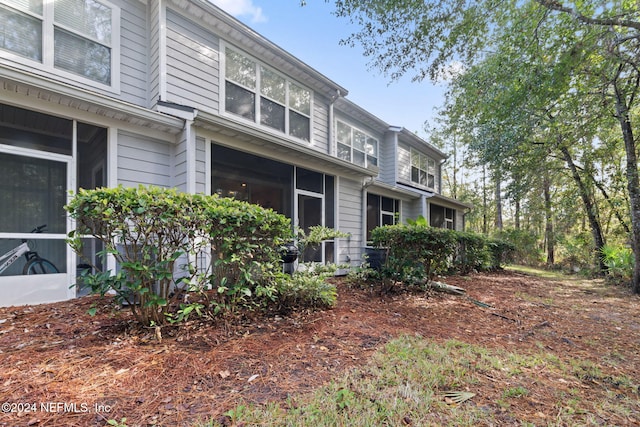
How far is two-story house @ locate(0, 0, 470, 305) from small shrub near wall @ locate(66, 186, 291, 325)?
6.71 ft

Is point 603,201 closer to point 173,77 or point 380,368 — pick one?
point 380,368

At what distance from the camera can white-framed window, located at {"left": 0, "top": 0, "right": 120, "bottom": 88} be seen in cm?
438

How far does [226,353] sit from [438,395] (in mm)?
1787

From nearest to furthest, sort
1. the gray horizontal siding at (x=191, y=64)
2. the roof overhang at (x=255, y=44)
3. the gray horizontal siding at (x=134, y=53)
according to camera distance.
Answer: the gray horizontal siding at (x=134, y=53)
the gray horizontal siding at (x=191, y=64)
the roof overhang at (x=255, y=44)

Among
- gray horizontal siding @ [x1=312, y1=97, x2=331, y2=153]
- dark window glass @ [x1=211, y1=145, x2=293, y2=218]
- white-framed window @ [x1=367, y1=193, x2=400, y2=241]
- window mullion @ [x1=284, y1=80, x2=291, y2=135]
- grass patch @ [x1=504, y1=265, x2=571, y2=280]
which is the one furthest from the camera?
grass patch @ [x1=504, y1=265, x2=571, y2=280]

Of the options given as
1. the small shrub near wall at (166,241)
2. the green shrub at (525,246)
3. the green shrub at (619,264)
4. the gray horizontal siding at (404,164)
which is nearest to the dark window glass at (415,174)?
the gray horizontal siding at (404,164)

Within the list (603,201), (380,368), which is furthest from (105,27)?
(603,201)

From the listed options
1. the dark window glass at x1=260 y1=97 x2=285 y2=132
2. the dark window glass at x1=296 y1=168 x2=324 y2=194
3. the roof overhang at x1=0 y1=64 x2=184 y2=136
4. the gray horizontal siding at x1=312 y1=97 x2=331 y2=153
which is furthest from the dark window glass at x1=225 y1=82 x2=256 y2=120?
the gray horizontal siding at x1=312 y1=97 x2=331 y2=153

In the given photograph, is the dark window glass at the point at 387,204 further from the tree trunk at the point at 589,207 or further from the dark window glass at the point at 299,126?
the tree trunk at the point at 589,207

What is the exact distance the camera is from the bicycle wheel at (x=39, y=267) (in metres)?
4.01

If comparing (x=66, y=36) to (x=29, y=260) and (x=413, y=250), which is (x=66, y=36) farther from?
(x=413, y=250)

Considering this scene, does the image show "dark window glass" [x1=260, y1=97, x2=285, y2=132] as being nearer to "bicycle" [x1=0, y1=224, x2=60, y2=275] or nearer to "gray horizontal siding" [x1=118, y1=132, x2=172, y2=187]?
"gray horizontal siding" [x1=118, y1=132, x2=172, y2=187]

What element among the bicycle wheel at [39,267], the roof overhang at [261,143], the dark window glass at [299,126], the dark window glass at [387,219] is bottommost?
the bicycle wheel at [39,267]

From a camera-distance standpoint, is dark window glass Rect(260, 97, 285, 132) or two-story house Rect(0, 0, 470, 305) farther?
dark window glass Rect(260, 97, 285, 132)
